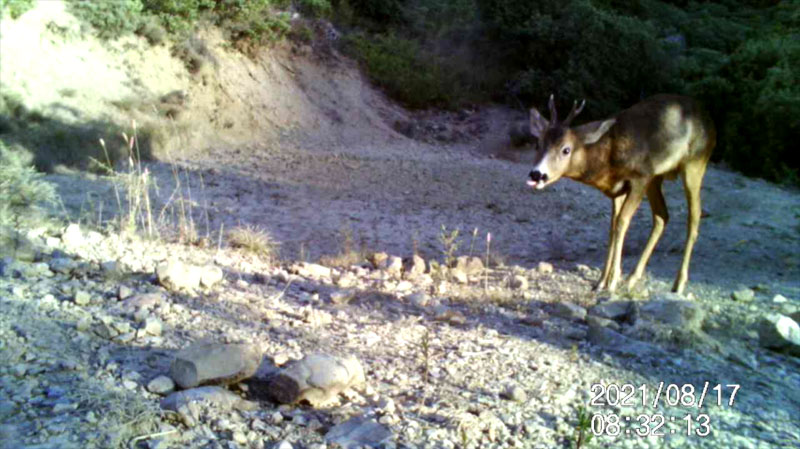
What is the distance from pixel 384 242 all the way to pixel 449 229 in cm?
138

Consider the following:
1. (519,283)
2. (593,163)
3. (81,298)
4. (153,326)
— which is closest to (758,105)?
(593,163)

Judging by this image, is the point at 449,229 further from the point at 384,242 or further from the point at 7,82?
the point at 7,82

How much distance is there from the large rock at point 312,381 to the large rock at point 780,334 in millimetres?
3663

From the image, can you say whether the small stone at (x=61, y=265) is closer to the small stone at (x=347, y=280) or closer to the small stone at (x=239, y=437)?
the small stone at (x=347, y=280)

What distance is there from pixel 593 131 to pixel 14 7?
11870mm

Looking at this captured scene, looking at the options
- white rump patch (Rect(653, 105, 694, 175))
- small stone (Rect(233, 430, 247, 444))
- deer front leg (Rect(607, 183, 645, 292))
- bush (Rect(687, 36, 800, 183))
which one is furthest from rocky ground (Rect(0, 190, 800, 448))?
bush (Rect(687, 36, 800, 183))

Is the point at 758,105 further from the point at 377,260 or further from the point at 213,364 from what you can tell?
the point at 213,364

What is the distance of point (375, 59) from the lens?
19938 mm

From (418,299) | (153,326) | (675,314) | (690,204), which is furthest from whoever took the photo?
(690,204)

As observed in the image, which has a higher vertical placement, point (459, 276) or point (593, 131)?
point (593, 131)

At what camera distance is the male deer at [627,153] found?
768 centimetres

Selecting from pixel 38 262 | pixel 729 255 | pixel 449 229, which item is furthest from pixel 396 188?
pixel 38 262

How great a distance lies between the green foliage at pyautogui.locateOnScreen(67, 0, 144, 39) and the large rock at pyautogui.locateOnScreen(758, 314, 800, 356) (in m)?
13.7

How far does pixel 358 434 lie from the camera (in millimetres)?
4059
